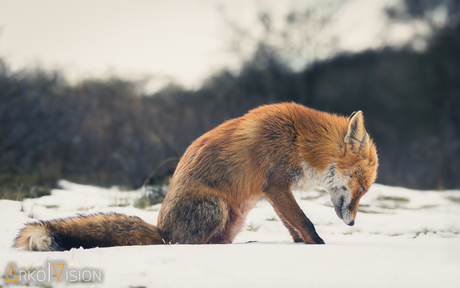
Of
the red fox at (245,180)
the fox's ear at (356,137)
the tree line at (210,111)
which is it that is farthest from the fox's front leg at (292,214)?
the tree line at (210,111)

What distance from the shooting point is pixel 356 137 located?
3.72m

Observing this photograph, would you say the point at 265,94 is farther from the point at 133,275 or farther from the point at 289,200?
the point at 133,275

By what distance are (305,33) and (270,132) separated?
33.4ft

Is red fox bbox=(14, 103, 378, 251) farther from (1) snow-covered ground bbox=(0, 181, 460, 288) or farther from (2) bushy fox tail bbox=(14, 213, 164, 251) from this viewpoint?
(1) snow-covered ground bbox=(0, 181, 460, 288)

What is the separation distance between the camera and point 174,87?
49.1 feet

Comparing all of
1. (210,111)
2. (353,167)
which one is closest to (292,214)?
(353,167)

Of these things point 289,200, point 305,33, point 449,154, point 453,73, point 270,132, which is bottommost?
point 449,154

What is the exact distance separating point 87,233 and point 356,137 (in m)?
2.72

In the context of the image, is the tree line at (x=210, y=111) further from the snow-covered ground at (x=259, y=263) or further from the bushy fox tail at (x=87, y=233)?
the snow-covered ground at (x=259, y=263)

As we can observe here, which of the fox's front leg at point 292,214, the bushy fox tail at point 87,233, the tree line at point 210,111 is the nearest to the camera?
the bushy fox tail at point 87,233

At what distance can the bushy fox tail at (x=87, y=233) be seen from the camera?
291cm

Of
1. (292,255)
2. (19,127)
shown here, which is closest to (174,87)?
(19,127)

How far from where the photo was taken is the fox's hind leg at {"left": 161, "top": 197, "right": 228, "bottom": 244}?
10.6 ft

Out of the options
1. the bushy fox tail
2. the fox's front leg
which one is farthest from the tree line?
the fox's front leg
